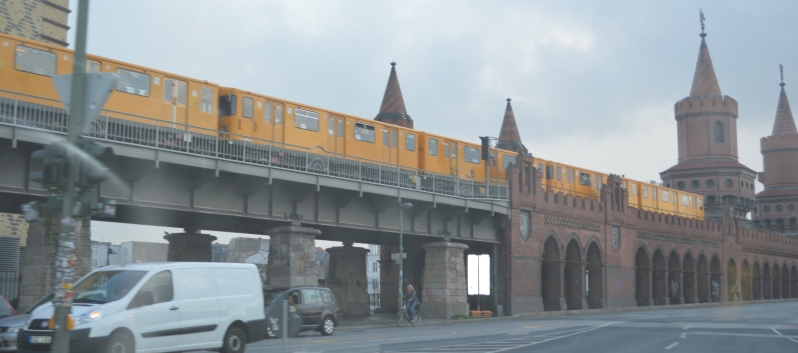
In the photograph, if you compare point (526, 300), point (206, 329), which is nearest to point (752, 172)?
point (526, 300)

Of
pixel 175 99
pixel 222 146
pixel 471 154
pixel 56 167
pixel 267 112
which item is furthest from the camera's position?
pixel 471 154

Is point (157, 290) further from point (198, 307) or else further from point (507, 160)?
point (507, 160)

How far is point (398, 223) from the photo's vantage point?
126ft

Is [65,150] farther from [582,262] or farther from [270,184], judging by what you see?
[582,262]

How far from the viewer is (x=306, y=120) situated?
3462cm

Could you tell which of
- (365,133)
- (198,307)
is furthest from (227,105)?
(198,307)

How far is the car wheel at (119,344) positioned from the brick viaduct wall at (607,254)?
33.6 meters

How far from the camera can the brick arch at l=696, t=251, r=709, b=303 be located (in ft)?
233

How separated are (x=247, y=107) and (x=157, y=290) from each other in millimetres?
18429

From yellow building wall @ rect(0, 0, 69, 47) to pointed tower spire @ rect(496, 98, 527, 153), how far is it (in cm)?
3465

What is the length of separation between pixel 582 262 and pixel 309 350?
36.4 meters

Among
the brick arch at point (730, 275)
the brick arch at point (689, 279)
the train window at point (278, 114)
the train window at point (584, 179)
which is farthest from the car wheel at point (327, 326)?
the brick arch at point (730, 275)

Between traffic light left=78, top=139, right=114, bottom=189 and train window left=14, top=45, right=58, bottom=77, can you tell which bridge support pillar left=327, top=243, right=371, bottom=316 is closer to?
train window left=14, top=45, right=58, bottom=77

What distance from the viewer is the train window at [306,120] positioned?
112 feet
